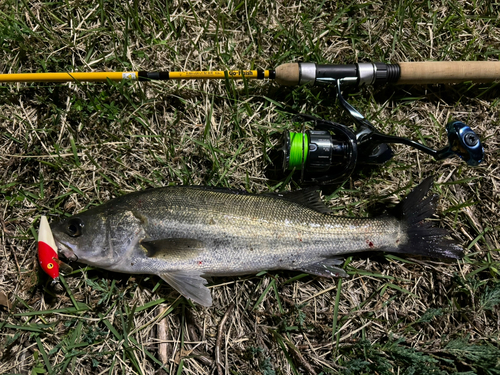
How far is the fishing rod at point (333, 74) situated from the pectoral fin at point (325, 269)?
1729 millimetres


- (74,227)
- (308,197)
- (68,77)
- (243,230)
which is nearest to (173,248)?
(243,230)

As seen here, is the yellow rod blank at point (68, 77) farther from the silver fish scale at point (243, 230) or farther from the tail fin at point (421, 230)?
the tail fin at point (421, 230)

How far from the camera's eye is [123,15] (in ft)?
12.2

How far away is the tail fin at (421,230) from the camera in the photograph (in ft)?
10.5

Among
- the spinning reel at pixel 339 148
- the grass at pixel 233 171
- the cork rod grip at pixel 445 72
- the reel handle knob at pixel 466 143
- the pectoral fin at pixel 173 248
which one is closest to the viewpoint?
the reel handle knob at pixel 466 143

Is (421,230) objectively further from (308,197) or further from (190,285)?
(190,285)

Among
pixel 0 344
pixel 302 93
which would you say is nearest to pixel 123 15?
pixel 302 93

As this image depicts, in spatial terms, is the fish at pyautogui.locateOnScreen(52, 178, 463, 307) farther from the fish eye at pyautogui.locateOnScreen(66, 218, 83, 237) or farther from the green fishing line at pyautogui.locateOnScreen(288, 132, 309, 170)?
the green fishing line at pyautogui.locateOnScreen(288, 132, 309, 170)

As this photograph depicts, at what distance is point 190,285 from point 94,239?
3.03 feet

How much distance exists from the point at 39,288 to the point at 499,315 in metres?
4.49

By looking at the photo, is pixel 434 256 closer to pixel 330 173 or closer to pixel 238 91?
pixel 330 173

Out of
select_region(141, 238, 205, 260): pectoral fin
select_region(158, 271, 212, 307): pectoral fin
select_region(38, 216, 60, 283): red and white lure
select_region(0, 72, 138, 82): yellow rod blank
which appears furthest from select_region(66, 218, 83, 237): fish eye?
select_region(0, 72, 138, 82): yellow rod blank

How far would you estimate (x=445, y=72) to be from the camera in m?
3.45

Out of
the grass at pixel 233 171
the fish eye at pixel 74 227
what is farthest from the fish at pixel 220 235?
the grass at pixel 233 171
